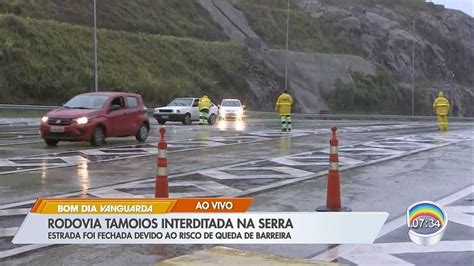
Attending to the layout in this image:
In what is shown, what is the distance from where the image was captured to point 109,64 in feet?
159

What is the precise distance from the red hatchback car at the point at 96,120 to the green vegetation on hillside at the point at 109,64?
893 inches

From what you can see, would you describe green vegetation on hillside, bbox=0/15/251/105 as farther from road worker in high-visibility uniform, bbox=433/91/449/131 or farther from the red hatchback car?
road worker in high-visibility uniform, bbox=433/91/449/131

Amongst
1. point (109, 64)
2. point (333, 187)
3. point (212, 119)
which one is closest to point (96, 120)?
point (333, 187)

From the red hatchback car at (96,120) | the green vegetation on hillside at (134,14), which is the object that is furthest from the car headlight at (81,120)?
the green vegetation on hillside at (134,14)

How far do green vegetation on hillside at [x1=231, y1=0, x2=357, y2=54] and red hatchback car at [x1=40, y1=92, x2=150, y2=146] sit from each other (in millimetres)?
55369

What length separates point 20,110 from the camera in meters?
35.3

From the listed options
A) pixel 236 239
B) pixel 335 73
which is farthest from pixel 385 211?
pixel 335 73

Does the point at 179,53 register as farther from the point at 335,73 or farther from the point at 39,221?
the point at 39,221

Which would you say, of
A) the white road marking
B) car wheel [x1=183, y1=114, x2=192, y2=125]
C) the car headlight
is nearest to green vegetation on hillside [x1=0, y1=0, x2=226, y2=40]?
car wheel [x1=183, y1=114, x2=192, y2=125]

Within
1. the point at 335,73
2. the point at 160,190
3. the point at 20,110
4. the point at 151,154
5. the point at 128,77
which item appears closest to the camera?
the point at 160,190

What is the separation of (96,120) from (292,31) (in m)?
65.2

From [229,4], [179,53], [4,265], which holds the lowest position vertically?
[4,265]

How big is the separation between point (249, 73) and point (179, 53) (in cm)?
717

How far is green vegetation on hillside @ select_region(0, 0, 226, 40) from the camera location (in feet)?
173
